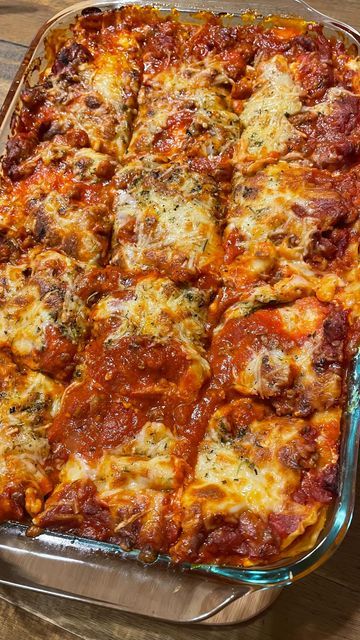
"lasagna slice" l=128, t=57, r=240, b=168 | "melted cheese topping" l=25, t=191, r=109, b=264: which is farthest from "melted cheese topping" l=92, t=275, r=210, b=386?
"lasagna slice" l=128, t=57, r=240, b=168

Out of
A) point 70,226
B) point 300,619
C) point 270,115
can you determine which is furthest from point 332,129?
point 300,619

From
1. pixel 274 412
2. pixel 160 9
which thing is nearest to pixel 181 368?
pixel 274 412

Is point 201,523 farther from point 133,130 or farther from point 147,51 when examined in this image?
point 147,51

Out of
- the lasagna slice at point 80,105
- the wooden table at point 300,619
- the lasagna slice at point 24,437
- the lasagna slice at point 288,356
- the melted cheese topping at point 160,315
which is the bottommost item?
the wooden table at point 300,619

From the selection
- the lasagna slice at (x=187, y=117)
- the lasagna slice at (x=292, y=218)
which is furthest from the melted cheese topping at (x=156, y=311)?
the lasagna slice at (x=187, y=117)

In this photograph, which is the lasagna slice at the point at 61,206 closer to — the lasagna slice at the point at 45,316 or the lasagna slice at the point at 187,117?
the lasagna slice at the point at 45,316

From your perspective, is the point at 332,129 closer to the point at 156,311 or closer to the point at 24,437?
the point at 156,311
